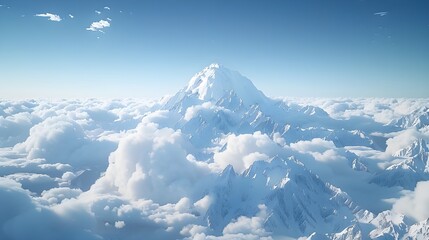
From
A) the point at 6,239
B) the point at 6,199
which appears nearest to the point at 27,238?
the point at 6,239

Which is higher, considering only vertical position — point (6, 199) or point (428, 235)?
point (6, 199)

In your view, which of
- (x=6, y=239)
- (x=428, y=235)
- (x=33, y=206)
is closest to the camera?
(x=6, y=239)

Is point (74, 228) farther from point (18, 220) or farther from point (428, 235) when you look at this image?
point (428, 235)

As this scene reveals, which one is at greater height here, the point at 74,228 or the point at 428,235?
the point at 74,228

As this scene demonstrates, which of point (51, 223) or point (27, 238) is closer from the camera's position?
point (27, 238)

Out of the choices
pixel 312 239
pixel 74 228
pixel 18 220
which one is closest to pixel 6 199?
pixel 18 220

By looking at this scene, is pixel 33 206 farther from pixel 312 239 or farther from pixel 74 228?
pixel 312 239

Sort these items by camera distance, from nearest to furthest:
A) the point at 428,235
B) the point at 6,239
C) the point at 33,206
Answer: the point at 6,239, the point at 33,206, the point at 428,235

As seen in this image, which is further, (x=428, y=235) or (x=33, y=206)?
(x=428, y=235)

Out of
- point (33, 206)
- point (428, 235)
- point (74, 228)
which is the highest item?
point (33, 206)
